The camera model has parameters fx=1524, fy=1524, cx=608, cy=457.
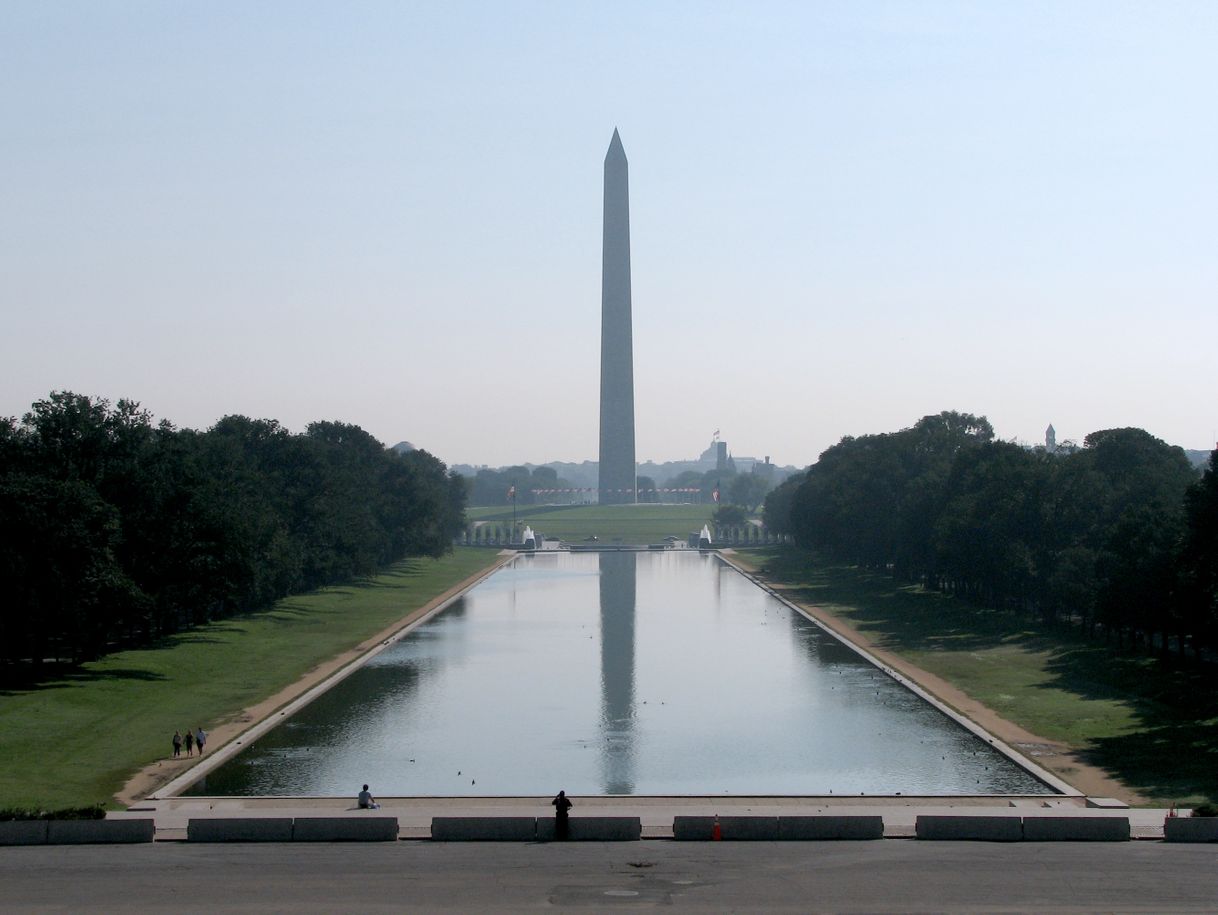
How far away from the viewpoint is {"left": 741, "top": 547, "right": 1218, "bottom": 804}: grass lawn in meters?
38.6

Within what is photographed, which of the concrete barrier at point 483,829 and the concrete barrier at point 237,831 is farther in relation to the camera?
the concrete barrier at point 483,829

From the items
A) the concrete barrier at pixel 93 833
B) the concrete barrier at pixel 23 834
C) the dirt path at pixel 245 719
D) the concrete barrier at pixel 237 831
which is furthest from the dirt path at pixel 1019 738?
the concrete barrier at pixel 23 834

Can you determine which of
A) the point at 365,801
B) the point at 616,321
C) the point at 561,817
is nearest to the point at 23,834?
the point at 365,801

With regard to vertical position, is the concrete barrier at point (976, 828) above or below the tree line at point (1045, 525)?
below

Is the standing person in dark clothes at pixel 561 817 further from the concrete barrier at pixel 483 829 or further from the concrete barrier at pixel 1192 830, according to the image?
the concrete barrier at pixel 1192 830

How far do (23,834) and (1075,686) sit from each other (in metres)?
36.4

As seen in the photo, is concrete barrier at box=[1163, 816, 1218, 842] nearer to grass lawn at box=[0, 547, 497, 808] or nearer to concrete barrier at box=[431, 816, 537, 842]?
concrete barrier at box=[431, 816, 537, 842]

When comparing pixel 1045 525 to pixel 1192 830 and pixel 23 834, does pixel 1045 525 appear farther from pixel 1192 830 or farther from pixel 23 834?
pixel 23 834

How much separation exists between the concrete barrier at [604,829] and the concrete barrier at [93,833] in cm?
821

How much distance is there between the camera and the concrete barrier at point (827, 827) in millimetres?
29547

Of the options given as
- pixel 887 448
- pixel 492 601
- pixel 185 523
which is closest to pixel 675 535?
pixel 887 448

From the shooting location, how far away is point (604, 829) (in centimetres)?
2952

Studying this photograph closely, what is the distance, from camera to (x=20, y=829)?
29109 mm

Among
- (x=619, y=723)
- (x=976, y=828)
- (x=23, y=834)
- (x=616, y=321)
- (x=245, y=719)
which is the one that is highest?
→ (x=616, y=321)
